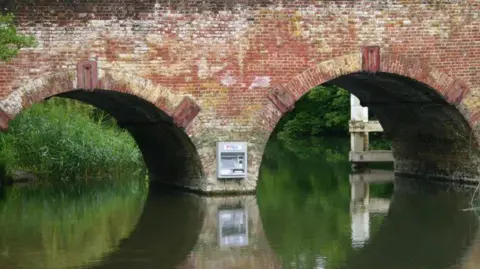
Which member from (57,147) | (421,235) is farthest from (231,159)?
(57,147)

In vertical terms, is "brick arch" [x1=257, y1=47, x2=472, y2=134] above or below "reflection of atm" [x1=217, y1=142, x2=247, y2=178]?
above

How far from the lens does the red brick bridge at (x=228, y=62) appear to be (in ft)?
56.7

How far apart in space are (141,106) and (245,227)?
463 cm

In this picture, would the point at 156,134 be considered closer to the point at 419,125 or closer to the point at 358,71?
the point at 358,71

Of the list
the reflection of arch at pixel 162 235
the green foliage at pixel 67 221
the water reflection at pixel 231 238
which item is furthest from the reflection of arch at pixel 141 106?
the water reflection at pixel 231 238

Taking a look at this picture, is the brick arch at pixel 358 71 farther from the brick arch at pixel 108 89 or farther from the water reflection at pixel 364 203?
the water reflection at pixel 364 203

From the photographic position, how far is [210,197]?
1853cm

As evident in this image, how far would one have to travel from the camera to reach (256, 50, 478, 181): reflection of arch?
739 inches

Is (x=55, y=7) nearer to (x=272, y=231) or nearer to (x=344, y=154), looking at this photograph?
(x=272, y=231)

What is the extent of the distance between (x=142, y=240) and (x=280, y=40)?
6.22 m

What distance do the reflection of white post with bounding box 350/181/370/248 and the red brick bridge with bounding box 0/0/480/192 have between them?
217cm

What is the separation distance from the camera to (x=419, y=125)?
22.1 meters

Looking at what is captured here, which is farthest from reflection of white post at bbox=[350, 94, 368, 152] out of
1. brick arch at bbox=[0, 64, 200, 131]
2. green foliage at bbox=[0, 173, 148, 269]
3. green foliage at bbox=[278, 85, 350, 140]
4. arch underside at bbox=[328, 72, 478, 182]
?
green foliage at bbox=[278, 85, 350, 140]

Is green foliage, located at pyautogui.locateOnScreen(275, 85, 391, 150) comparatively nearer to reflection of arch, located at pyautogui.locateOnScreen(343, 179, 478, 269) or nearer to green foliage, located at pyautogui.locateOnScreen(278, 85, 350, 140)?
green foliage, located at pyautogui.locateOnScreen(278, 85, 350, 140)
